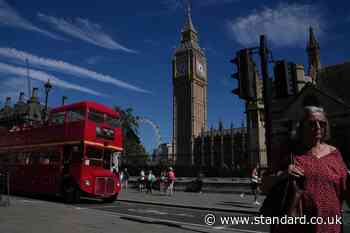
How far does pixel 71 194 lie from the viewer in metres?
15.8

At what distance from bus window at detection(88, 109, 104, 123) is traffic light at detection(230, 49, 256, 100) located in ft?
32.5

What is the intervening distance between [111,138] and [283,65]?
11.4 metres

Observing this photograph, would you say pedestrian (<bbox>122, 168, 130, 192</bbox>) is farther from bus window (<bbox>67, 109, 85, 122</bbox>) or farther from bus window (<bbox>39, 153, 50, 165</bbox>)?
bus window (<bbox>67, 109, 85, 122</bbox>)

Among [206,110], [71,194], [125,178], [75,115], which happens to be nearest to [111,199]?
[71,194]

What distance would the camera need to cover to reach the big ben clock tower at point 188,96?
112188 millimetres

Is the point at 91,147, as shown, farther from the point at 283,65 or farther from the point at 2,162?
the point at 283,65

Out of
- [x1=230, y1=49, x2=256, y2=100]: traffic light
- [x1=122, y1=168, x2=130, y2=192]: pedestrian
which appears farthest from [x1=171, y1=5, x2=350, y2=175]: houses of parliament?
[x1=230, y1=49, x2=256, y2=100]: traffic light

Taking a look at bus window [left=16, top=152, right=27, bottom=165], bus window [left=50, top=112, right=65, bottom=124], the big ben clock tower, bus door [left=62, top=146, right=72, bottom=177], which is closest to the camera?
bus door [left=62, top=146, right=72, bottom=177]

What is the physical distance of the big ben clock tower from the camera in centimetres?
11219

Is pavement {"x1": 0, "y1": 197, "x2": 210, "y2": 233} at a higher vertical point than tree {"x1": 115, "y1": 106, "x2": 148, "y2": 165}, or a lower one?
lower

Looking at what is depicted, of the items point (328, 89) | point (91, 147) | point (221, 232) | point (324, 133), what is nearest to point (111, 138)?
point (91, 147)

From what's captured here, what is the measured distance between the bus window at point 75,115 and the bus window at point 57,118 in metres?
0.51

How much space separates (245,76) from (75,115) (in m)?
10.9

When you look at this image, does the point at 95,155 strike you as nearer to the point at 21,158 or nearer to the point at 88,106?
the point at 88,106
